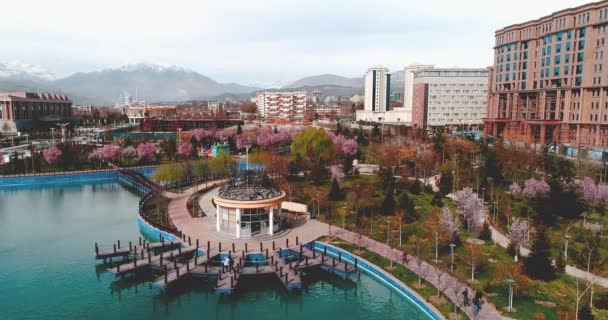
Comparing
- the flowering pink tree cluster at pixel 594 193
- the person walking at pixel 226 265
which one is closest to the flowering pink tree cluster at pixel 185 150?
the person walking at pixel 226 265

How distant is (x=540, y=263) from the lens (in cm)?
2047

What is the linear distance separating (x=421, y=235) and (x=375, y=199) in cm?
893

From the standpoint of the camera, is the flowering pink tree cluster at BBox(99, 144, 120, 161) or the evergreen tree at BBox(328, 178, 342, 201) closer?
the evergreen tree at BBox(328, 178, 342, 201)

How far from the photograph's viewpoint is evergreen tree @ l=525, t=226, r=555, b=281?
2033cm

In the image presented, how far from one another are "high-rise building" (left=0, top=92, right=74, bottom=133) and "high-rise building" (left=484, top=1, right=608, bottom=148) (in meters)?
101

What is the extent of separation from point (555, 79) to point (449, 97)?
114 ft

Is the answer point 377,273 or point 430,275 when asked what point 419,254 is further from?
point 377,273

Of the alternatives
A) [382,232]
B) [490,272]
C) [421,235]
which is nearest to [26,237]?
[382,232]

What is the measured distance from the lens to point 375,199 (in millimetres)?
35781

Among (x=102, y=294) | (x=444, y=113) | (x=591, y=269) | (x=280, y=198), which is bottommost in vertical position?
(x=102, y=294)

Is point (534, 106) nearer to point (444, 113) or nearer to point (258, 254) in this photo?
point (444, 113)

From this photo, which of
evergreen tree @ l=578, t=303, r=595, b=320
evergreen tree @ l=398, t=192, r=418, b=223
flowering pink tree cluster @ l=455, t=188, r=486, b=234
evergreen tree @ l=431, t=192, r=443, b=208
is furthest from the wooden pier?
evergreen tree @ l=431, t=192, r=443, b=208

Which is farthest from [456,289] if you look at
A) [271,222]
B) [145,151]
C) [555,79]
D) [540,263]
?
[555,79]

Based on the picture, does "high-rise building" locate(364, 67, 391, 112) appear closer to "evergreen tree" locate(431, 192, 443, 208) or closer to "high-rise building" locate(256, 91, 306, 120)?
"high-rise building" locate(256, 91, 306, 120)
